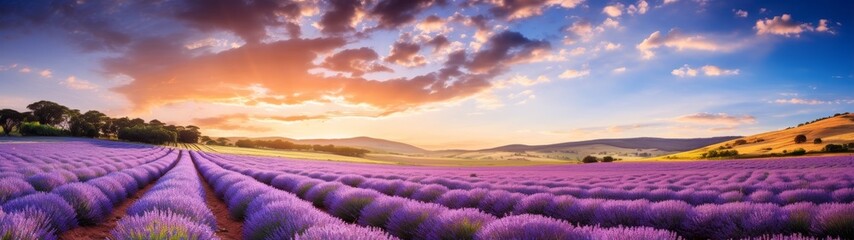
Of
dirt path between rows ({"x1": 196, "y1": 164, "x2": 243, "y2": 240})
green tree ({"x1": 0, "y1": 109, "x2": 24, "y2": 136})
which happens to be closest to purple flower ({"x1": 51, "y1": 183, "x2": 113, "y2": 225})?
dirt path between rows ({"x1": 196, "y1": 164, "x2": 243, "y2": 240})

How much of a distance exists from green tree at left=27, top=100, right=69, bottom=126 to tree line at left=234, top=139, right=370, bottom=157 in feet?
107

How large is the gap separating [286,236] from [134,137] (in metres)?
86.3

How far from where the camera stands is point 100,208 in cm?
623

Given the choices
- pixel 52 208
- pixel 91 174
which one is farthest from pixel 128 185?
pixel 52 208

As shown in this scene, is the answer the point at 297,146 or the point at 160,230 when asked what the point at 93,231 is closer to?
the point at 160,230

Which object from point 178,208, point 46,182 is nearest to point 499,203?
point 178,208

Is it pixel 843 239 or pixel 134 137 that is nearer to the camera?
pixel 843 239

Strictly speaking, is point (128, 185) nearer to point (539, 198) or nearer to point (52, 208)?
point (52, 208)

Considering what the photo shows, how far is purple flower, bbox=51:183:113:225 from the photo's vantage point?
18.9ft

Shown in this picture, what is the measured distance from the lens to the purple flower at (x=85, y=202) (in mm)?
5750

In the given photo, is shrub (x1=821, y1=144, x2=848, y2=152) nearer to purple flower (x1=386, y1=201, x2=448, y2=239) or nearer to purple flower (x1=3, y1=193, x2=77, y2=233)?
purple flower (x1=386, y1=201, x2=448, y2=239)

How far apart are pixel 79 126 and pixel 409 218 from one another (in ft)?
318

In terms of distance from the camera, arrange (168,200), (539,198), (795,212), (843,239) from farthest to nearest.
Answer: (539,198), (168,200), (795,212), (843,239)

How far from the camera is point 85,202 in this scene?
5875 mm
